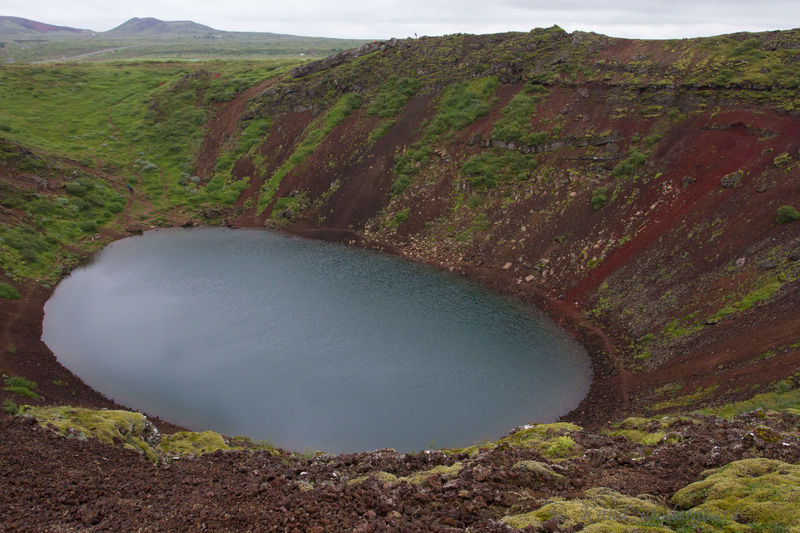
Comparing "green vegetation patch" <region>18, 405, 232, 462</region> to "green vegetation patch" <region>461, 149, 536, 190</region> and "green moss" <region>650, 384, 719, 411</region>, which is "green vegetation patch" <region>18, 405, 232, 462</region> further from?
"green vegetation patch" <region>461, 149, 536, 190</region>

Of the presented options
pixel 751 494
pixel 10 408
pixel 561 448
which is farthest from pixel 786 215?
pixel 10 408

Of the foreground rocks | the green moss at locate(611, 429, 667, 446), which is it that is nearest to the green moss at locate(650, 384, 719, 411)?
the foreground rocks

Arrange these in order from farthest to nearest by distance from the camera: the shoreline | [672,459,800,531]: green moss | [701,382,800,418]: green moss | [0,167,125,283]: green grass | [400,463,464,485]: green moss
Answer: [0,167,125,283]: green grass, the shoreline, [701,382,800,418]: green moss, [400,463,464,485]: green moss, [672,459,800,531]: green moss

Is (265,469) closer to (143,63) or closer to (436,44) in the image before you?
(436,44)

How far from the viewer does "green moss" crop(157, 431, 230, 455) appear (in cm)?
2555

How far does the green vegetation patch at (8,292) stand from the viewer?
4616cm

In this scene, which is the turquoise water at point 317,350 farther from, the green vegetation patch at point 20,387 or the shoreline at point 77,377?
the green vegetation patch at point 20,387

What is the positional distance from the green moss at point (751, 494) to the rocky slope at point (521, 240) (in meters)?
0.08

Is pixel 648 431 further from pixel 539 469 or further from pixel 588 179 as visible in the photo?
pixel 588 179

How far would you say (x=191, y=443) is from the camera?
87.2 feet

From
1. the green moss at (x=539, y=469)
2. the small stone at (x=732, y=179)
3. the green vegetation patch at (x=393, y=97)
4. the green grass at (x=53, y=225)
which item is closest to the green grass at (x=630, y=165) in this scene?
the small stone at (x=732, y=179)

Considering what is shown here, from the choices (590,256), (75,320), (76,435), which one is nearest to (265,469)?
(76,435)

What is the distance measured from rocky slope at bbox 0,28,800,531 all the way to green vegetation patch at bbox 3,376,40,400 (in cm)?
21

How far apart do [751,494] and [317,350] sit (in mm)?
31682
